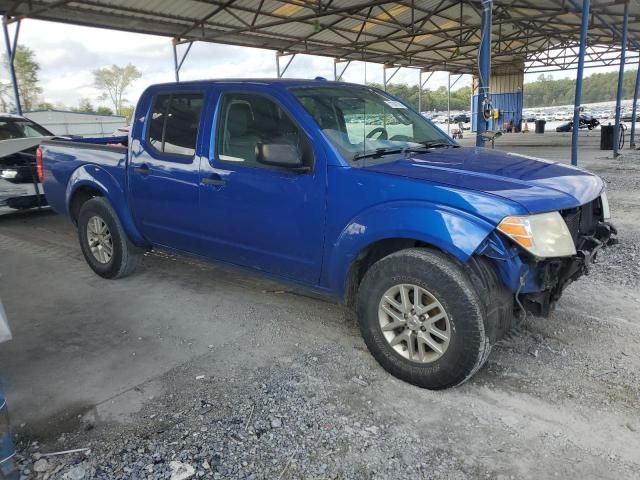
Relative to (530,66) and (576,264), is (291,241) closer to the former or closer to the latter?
(576,264)

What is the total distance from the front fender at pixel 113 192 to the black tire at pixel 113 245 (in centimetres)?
8

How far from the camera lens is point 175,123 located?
417 cm

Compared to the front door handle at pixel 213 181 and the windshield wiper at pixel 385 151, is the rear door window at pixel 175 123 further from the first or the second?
the windshield wiper at pixel 385 151

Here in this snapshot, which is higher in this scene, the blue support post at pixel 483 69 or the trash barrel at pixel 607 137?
the blue support post at pixel 483 69

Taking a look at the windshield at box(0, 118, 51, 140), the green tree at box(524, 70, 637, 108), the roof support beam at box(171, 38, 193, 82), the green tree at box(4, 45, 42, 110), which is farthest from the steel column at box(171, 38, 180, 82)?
the green tree at box(524, 70, 637, 108)

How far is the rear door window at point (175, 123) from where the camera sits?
158 inches

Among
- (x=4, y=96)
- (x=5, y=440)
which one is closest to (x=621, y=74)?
(x=5, y=440)

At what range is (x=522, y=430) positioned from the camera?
8.54 ft

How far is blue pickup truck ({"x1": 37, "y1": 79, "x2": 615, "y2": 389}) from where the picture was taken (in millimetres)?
2744

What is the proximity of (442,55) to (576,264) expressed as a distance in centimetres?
2694

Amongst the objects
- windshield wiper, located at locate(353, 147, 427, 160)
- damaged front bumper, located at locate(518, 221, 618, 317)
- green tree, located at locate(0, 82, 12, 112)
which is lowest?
damaged front bumper, located at locate(518, 221, 618, 317)

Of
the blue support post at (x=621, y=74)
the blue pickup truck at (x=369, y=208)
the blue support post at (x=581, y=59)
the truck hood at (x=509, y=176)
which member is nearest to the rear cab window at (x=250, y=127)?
the blue pickup truck at (x=369, y=208)

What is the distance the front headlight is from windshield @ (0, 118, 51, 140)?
855cm

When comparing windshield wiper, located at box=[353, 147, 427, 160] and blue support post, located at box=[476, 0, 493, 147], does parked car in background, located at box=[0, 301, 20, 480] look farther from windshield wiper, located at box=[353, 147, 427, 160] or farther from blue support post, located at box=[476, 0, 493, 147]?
blue support post, located at box=[476, 0, 493, 147]
